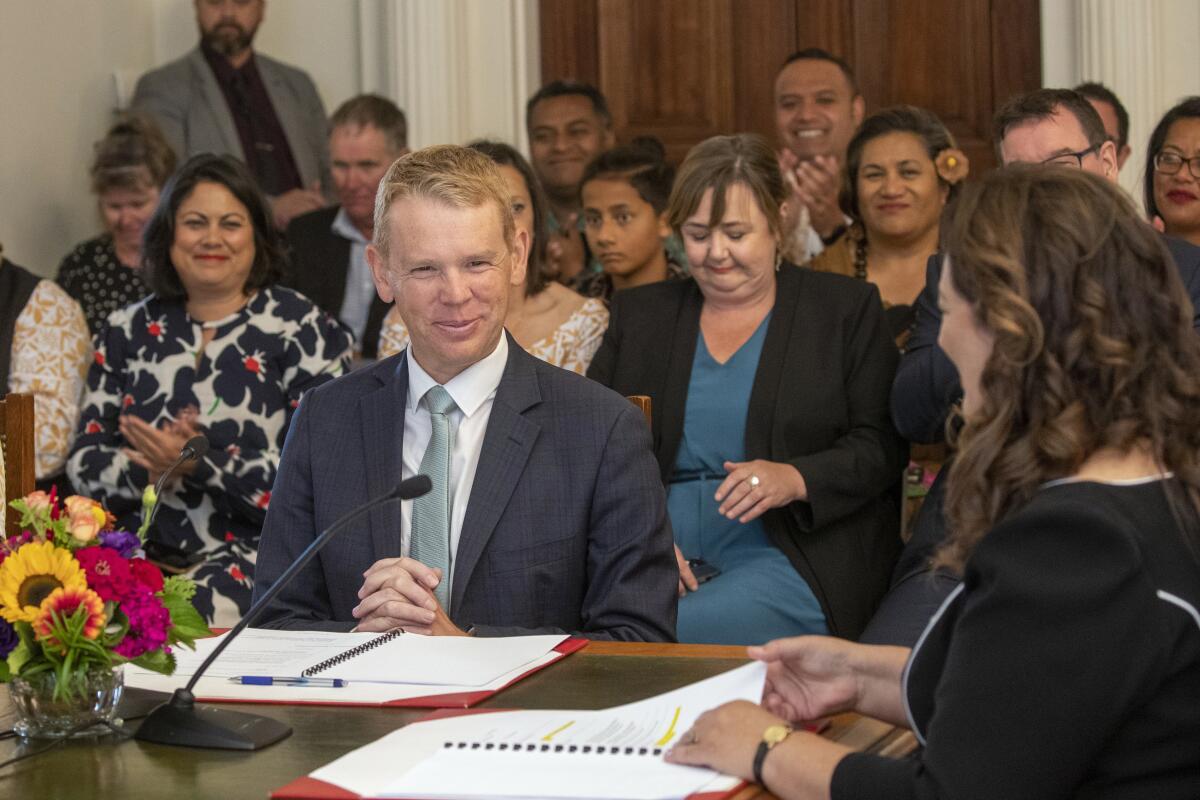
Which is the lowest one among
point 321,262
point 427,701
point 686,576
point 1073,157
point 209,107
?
point 686,576

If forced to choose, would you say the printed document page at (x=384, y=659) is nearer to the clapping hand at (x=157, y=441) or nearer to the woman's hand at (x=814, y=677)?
the woman's hand at (x=814, y=677)

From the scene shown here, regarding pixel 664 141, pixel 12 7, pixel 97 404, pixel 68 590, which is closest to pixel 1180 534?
pixel 68 590

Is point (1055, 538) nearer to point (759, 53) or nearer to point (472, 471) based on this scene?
point (472, 471)

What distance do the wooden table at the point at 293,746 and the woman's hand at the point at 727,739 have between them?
3 cm

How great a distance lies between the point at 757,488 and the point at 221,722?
4.84 feet

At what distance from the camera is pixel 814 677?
5.25 feet

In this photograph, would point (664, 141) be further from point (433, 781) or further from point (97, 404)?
point (433, 781)

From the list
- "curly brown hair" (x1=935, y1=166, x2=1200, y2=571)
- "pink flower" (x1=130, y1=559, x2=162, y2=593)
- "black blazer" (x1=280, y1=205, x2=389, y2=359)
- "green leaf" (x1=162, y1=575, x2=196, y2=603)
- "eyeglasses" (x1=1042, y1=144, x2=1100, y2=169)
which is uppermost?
"eyeglasses" (x1=1042, y1=144, x2=1100, y2=169)

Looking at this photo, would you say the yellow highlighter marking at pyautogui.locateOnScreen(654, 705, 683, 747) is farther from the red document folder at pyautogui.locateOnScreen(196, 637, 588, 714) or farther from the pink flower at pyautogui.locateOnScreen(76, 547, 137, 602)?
the pink flower at pyautogui.locateOnScreen(76, 547, 137, 602)

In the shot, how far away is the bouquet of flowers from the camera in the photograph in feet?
5.18

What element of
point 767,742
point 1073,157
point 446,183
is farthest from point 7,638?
point 1073,157

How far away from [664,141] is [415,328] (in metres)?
3.18

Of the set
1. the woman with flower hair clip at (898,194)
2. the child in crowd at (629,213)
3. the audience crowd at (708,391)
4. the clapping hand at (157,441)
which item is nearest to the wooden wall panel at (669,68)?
the audience crowd at (708,391)

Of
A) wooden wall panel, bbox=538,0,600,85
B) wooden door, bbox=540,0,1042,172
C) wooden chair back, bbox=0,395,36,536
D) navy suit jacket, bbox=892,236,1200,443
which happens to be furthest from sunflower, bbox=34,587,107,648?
wooden wall panel, bbox=538,0,600,85
